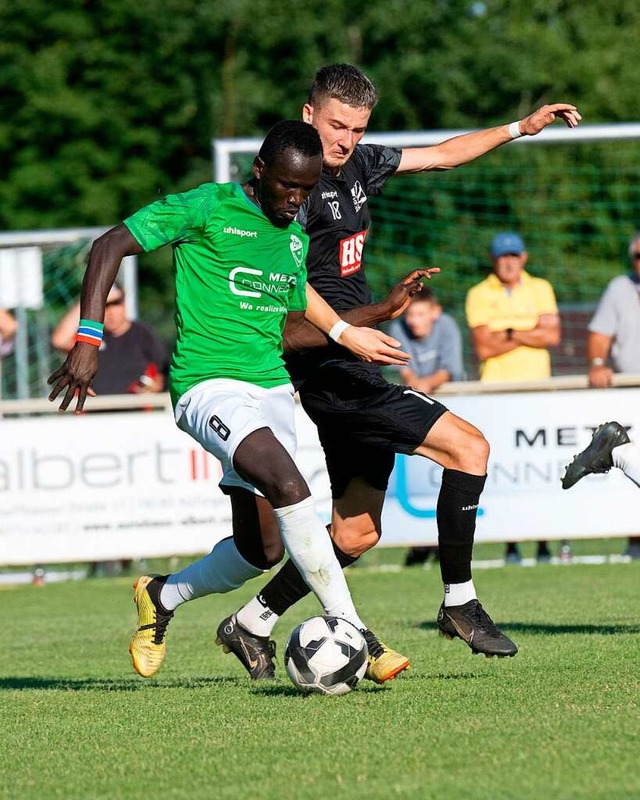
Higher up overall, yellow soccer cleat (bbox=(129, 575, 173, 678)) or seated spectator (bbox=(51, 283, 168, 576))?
seated spectator (bbox=(51, 283, 168, 576))

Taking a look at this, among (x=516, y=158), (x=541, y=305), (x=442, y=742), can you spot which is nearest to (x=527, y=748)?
(x=442, y=742)

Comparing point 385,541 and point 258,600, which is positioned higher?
point 258,600

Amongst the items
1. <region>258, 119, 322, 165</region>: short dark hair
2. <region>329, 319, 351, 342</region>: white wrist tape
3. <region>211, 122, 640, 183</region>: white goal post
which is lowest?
<region>329, 319, 351, 342</region>: white wrist tape

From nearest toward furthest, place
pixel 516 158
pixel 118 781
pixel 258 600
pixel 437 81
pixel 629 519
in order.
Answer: pixel 118 781 → pixel 258 600 → pixel 629 519 → pixel 516 158 → pixel 437 81

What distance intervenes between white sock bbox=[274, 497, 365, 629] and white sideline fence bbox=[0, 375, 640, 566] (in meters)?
6.64

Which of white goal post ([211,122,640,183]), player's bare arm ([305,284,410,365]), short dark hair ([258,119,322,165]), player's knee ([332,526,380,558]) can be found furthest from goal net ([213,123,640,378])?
short dark hair ([258,119,322,165])

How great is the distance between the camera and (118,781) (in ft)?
15.0

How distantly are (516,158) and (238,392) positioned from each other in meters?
26.8

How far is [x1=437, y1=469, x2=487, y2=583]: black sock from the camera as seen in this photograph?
6.55 meters

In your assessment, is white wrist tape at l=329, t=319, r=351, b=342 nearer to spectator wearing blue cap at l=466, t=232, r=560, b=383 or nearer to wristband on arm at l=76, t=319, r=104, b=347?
wristband on arm at l=76, t=319, r=104, b=347

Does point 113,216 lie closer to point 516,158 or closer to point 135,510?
point 516,158

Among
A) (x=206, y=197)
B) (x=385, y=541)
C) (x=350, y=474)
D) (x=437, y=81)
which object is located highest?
(x=437, y=81)

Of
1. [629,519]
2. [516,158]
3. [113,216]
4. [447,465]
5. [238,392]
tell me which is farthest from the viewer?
[113,216]

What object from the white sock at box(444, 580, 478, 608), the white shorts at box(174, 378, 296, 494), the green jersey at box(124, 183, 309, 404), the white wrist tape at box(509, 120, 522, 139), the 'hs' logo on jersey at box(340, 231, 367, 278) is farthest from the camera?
the white wrist tape at box(509, 120, 522, 139)
